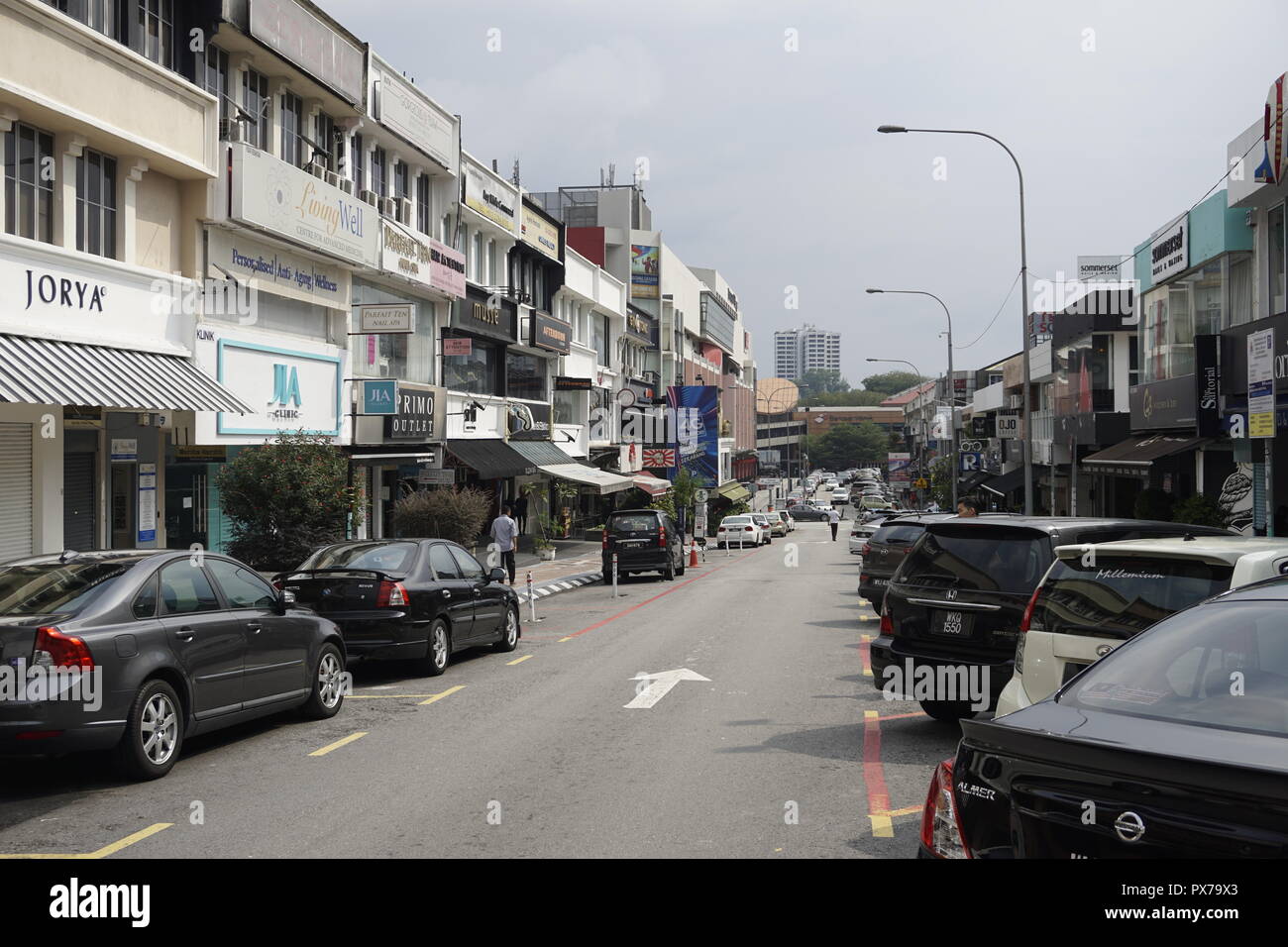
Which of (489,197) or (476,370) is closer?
(489,197)

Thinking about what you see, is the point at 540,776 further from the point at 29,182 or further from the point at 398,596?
the point at 29,182

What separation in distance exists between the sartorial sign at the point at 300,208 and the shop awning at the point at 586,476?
1405cm

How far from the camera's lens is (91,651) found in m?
7.34

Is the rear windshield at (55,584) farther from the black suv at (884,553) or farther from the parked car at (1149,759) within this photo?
the black suv at (884,553)

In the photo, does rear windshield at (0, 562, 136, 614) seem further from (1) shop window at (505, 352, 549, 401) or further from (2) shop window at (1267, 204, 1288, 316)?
(1) shop window at (505, 352, 549, 401)

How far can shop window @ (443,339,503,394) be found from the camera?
33.0 metres

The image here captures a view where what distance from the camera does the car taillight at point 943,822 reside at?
3756mm

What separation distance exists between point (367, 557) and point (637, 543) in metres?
15.9

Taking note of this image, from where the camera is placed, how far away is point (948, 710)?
32.1ft

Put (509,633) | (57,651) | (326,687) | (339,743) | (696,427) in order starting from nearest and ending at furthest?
(57,651) → (339,743) → (326,687) → (509,633) → (696,427)

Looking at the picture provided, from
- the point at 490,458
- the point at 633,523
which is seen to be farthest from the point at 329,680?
the point at 490,458

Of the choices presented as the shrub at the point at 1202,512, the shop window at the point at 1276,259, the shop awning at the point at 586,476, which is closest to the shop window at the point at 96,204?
the shrub at the point at 1202,512

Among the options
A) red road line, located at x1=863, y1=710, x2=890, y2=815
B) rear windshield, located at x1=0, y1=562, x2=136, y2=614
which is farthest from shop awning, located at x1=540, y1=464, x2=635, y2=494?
rear windshield, located at x1=0, y1=562, x2=136, y2=614
